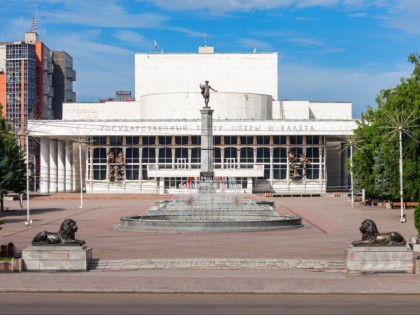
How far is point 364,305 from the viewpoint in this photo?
16609 mm

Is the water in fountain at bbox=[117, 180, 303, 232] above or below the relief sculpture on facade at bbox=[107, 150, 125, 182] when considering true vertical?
below

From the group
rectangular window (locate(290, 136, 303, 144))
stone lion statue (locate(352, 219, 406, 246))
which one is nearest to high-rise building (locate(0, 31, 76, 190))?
rectangular window (locate(290, 136, 303, 144))

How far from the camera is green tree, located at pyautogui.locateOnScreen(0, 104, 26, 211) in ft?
157

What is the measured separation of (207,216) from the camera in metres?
40.2

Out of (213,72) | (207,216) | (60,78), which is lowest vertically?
(207,216)

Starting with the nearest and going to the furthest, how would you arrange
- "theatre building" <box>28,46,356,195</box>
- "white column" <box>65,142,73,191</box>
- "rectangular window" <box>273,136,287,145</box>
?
"theatre building" <box>28,46,356,195</box>, "rectangular window" <box>273,136,287,145</box>, "white column" <box>65,142,73,191</box>

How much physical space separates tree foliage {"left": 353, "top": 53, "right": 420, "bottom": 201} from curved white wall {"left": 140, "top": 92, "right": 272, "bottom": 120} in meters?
29.5

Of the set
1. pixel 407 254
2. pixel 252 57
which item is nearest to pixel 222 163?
pixel 252 57

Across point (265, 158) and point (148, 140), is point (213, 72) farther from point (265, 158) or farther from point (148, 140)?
point (265, 158)

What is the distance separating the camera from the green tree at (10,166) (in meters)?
47.8

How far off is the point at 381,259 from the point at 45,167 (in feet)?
248

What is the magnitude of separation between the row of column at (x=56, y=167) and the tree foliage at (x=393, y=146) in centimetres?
4101

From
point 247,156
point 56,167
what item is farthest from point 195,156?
point 56,167

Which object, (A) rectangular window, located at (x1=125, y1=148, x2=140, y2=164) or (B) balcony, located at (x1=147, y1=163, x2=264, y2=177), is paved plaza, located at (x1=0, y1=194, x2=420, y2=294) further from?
(A) rectangular window, located at (x1=125, y1=148, x2=140, y2=164)
